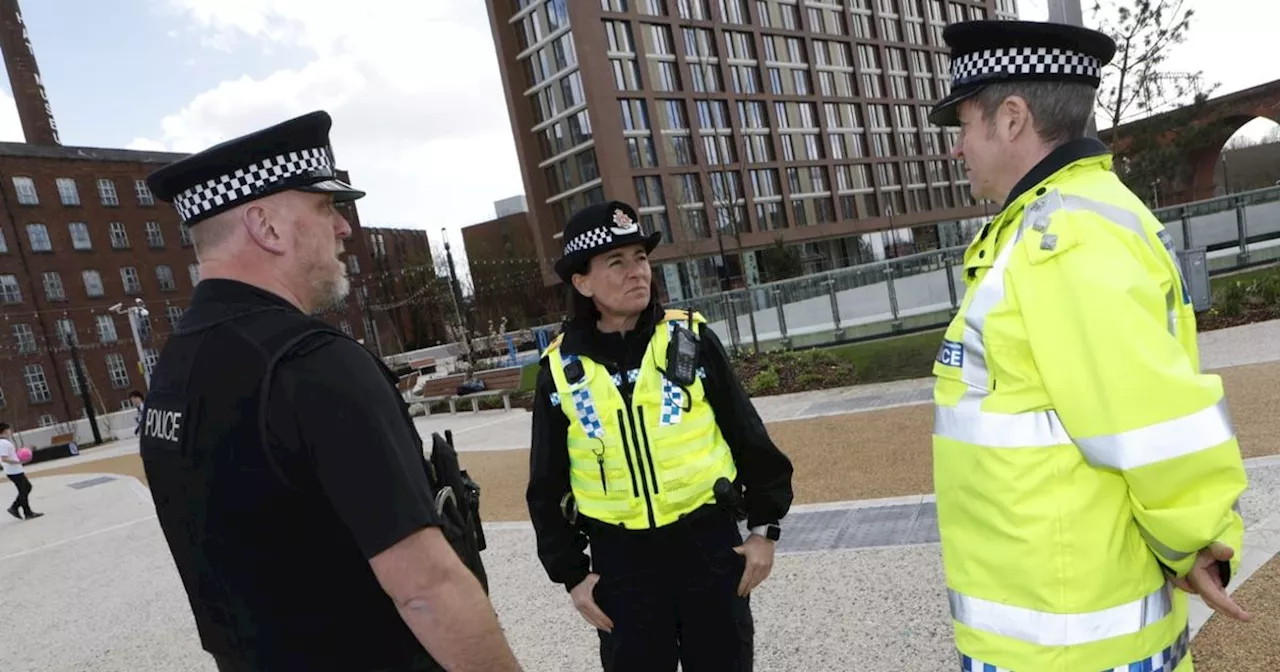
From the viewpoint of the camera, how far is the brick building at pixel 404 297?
176 ft

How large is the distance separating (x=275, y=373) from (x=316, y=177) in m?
0.55

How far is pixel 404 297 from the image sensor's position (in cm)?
5625

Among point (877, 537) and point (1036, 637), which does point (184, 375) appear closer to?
point (1036, 637)

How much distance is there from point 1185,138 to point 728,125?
29.7 metres

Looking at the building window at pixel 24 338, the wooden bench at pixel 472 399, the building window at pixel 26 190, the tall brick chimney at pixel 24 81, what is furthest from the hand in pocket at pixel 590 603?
the tall brick chimney at pixel 24 81

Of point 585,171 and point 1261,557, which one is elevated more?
point 585,171

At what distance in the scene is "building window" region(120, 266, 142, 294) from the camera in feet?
143

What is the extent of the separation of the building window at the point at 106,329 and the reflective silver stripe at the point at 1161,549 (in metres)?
51.7

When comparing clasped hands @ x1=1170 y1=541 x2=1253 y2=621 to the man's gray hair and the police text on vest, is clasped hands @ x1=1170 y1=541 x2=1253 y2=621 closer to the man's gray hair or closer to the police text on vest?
the man's gray hair

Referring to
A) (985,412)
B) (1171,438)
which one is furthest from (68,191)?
(1171,438)

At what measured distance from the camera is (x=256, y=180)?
160 centimetres

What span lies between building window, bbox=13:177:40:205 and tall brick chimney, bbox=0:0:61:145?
8.32 meters

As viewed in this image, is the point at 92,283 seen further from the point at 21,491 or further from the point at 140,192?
the point at 21,491

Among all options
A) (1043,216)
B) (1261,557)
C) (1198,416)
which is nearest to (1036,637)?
(1198,416)
